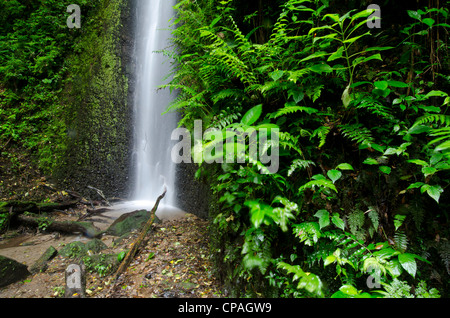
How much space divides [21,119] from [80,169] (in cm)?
239

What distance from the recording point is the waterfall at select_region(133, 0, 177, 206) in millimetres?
7379

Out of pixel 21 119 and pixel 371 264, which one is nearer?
pixel 371 264

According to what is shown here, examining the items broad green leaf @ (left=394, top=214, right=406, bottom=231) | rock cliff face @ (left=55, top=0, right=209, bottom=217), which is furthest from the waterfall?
broad green leaf @ (left=394, top=214, right=406, bottom=231)

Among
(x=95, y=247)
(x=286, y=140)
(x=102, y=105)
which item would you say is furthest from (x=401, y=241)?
(x=102, y=105)

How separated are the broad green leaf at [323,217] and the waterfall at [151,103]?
5902 mm

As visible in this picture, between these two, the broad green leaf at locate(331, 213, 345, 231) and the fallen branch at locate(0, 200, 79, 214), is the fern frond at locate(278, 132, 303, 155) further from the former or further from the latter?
the fallen branch at locate(0, 200, 79, 214)

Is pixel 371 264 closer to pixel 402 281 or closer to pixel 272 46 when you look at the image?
pixel 402 281

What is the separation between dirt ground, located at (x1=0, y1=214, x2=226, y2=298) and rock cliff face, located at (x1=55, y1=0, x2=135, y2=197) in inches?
117

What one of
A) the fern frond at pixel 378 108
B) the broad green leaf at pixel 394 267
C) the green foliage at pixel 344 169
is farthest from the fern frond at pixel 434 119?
the broad green leaf at pixel 394 267

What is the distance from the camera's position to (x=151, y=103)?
8188mm

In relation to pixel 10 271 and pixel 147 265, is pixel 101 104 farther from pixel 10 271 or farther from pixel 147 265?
pixel 147 265

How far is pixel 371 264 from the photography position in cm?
140

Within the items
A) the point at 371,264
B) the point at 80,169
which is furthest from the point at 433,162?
the point at 80,169
